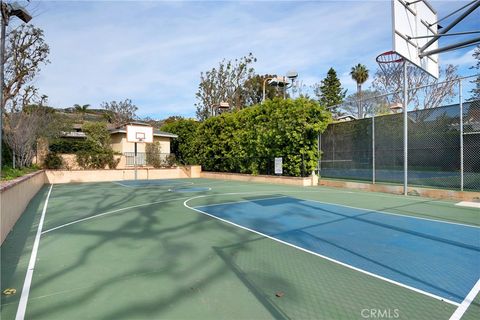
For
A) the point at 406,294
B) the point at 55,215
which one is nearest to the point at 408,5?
the point at 406,294

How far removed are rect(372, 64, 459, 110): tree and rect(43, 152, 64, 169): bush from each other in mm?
20993

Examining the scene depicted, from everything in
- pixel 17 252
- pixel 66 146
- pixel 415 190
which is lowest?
pixel 17 252

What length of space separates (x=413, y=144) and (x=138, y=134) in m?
18.8

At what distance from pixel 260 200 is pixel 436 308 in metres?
7.94

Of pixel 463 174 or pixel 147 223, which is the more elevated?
pixel 463 174

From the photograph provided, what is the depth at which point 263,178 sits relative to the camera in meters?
19.1

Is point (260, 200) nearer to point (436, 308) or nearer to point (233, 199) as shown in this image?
point (233, 199)

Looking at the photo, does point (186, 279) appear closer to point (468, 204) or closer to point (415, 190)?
point (468, 204)

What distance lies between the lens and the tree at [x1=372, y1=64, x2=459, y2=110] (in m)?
13.9

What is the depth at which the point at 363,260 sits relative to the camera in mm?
4734

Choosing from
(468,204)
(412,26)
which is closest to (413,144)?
(468,204)

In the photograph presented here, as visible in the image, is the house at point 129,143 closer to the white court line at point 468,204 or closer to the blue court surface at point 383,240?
the blue court surface at point 383,240

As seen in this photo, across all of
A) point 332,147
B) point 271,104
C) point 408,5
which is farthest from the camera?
point 271,104

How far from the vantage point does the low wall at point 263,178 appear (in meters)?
16.3
